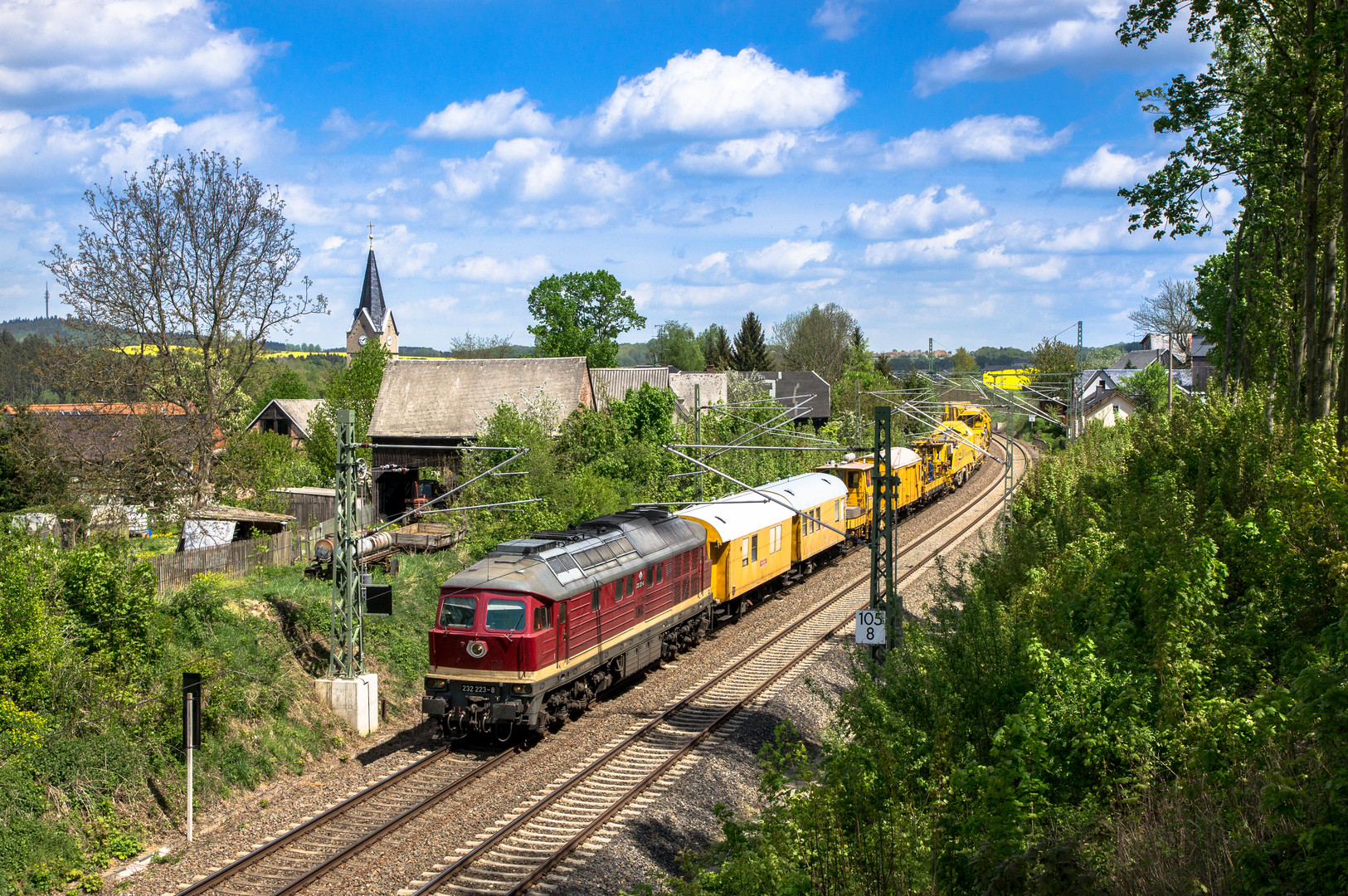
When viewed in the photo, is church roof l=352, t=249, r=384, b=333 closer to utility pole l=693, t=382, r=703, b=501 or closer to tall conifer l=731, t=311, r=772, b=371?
tall conifer l=731, t=311, r=772, b=371

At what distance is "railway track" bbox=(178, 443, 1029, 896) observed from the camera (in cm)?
1274

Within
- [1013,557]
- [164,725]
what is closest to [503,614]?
[164,725]

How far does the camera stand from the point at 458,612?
17.3 meters

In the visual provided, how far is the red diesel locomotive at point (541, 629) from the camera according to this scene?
16.8 meters

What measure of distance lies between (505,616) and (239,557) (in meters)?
12.7

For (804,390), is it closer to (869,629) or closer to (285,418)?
(285,418)

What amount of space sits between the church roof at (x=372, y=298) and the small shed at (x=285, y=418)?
30.4m

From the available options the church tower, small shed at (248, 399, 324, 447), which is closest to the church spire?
the church tower

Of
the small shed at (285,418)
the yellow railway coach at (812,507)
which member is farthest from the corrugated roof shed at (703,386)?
the yellow railway coach at (812,507)

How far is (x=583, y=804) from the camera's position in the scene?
49.6 ft

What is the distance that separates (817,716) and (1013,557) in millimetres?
5809

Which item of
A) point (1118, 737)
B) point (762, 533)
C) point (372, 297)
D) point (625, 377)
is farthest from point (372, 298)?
point (1118, 737)

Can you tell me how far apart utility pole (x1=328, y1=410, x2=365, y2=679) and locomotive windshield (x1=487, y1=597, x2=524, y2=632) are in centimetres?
366

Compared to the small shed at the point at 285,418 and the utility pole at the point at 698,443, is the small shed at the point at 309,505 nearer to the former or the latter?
the utility pole at the point at 698,443
